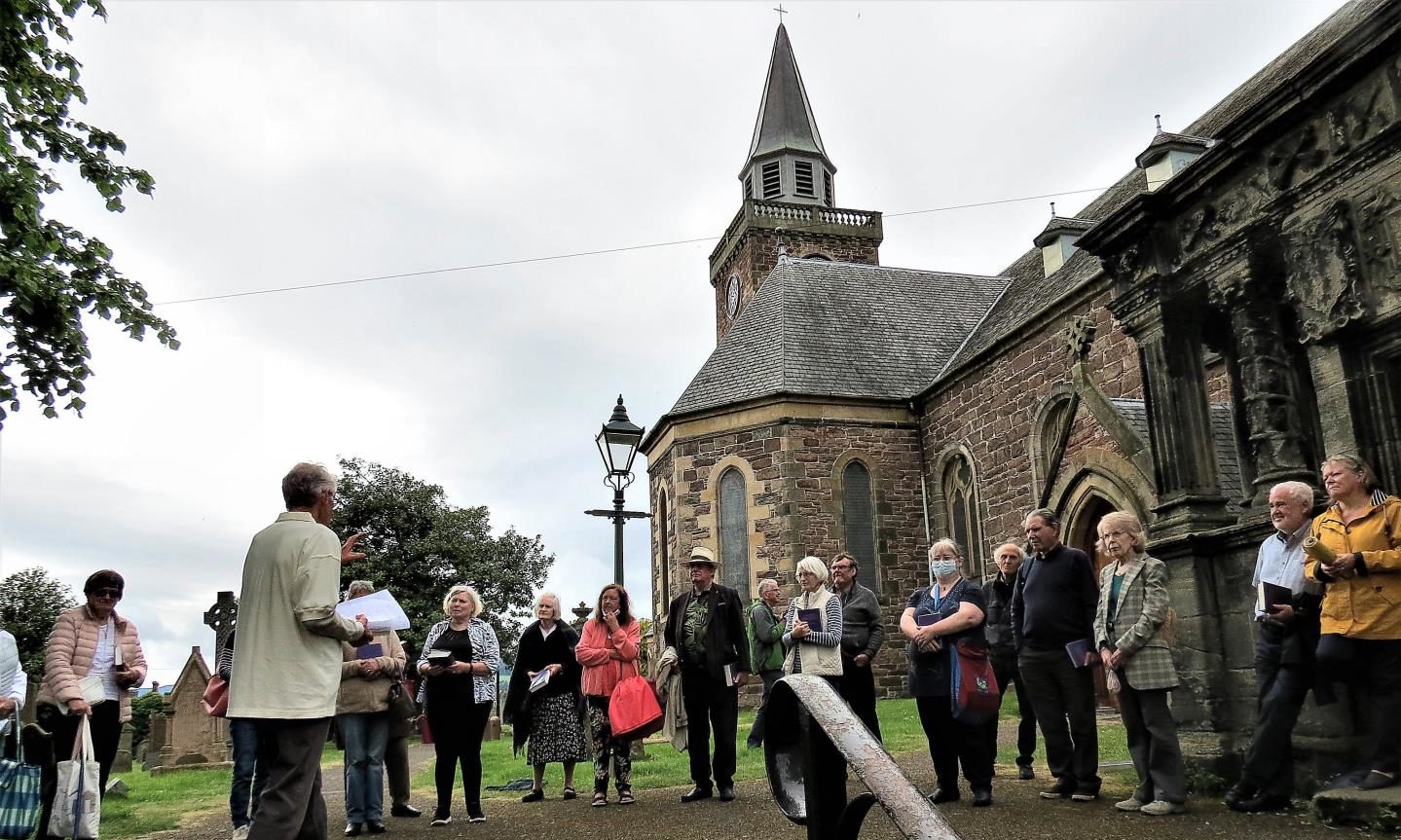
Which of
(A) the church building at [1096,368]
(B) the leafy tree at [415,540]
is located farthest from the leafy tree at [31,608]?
(A) the church building at [1096,368]

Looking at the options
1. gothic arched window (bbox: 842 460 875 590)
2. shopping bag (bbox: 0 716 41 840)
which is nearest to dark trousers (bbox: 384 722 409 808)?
shopping bag (bbox: 0 716 41 840)

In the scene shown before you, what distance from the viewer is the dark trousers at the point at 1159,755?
565 centimetres

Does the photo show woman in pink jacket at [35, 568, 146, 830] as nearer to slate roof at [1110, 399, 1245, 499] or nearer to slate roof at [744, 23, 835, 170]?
slate roof at [1110, 399, 1245, 499]

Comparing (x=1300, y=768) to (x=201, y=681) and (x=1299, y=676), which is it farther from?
(x=201, y=681)

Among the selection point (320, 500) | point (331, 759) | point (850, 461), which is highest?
point (850, 461)

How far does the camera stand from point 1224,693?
6.32 m

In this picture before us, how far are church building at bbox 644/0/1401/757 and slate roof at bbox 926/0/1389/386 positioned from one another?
144 millimetres

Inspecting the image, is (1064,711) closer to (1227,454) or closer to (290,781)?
(1227,454)

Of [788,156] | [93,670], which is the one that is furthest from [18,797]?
[788,156]

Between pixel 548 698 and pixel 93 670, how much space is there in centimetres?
306

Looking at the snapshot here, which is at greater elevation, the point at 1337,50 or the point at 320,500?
the point at 1337,50

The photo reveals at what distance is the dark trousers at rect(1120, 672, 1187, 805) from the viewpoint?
Result: 5.65m

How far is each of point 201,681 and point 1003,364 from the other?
1495 cm

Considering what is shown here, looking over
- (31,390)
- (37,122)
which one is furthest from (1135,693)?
(37,122)
